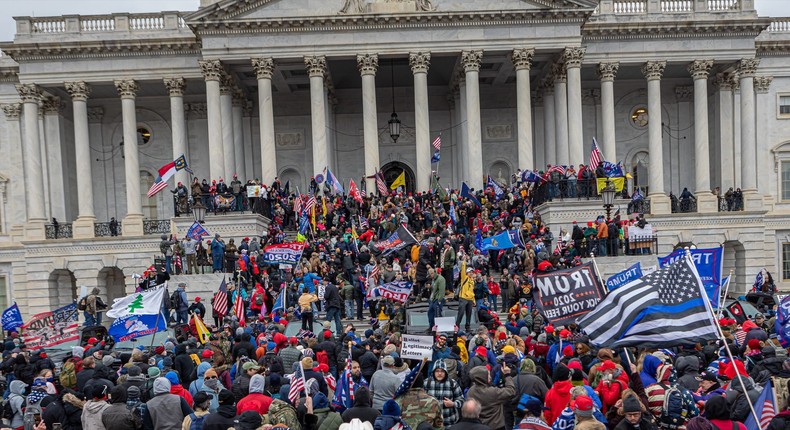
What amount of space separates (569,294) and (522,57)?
1028 inches

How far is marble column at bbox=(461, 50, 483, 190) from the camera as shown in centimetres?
3747

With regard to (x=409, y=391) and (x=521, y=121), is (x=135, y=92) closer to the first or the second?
(x=521, y=121)

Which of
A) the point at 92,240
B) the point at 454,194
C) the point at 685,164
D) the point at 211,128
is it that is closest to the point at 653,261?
the point at 454,194

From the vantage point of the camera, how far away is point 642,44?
4069 cm

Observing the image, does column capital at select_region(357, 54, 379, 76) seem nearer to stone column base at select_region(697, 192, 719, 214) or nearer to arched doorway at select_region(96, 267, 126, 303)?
arched doorway at select_region(96, 267, 126, 303)

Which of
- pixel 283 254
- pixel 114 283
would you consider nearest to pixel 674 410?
pixel 283 254

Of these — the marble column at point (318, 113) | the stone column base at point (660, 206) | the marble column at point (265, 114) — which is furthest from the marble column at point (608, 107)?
the marble column at point (265, 114)

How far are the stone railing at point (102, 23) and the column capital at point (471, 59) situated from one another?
15518 millimetres

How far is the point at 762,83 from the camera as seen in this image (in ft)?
143

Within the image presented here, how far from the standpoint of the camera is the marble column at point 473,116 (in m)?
37.5

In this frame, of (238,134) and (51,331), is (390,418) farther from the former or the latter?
(238,134)

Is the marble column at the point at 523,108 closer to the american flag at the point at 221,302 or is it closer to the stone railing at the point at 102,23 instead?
the stone railing at the point at 102,23

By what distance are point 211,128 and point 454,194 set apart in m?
13.4

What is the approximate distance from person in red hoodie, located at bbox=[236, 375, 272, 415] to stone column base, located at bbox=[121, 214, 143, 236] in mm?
31659
